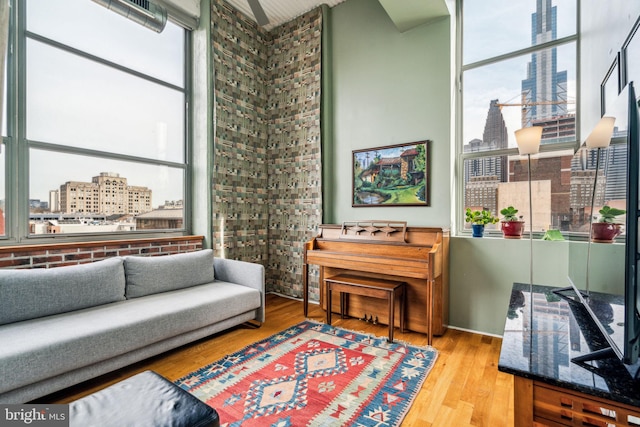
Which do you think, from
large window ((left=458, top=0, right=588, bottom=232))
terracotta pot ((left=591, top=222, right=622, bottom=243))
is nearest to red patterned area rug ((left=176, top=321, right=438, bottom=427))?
terracotta pot ((left=591, top=222, right=622, bottom=243))

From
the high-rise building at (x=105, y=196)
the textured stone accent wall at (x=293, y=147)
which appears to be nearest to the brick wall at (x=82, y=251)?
the high-rise building at (x=105, y=196)

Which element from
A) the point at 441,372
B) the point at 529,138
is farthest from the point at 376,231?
the point at 529,138

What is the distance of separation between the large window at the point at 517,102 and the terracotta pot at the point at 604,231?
4.75ft

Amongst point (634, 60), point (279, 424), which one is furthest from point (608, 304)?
point (279, 424)

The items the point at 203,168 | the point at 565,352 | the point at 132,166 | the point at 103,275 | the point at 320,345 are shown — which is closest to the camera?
the point at 565,352

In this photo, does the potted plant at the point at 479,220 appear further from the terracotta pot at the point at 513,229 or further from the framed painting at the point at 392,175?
the framed painting at the point at 392,175

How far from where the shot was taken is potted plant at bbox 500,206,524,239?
109 inches

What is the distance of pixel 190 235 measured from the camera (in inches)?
145

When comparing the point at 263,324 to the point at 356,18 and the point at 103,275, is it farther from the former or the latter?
the point at 356,18

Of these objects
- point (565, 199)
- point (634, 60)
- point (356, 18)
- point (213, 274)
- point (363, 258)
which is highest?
point (356, 18)

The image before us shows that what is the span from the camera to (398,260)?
2.77 metres

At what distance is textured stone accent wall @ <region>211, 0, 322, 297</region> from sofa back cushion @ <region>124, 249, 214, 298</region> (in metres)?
0.50

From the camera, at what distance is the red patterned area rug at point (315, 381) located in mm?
1746

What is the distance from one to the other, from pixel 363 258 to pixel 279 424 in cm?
161
